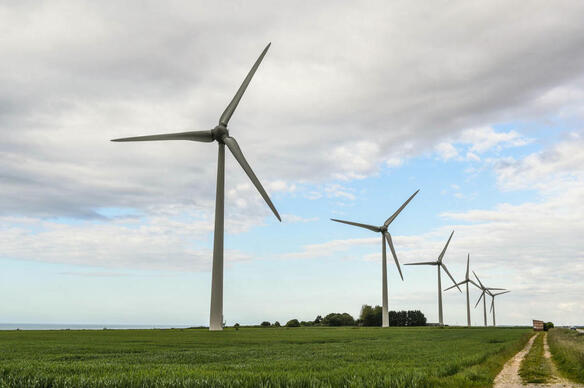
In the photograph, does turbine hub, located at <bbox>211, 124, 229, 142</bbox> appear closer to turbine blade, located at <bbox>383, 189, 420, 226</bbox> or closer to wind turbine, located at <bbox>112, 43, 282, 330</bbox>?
wind turbine, located at <bbox>112, 43, 282, 330</bbox>

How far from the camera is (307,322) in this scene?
623 feet

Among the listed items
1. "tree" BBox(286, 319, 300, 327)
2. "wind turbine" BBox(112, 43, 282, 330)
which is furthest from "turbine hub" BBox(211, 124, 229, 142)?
"tree" BBox(286, 319, 300, 327)

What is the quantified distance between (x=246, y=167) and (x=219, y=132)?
11.1 metres

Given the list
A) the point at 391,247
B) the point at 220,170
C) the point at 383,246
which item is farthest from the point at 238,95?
the point at 383,246

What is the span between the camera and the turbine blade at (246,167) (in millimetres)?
68375

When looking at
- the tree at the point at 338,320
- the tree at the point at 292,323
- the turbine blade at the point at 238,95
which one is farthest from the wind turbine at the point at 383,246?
the tree at the point at 338,320

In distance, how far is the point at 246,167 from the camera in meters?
72.2

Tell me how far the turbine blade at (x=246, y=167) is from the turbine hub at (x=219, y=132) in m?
1.01

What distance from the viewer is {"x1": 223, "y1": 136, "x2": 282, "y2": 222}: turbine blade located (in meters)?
68.4

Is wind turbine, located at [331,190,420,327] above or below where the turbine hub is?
below

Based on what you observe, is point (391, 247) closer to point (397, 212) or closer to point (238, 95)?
point (397, 212)

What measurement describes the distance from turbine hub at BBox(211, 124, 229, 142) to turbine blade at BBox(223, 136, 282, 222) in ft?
3.32

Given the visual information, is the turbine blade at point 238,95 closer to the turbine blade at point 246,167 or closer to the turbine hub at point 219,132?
the turbine hub at point 219,132

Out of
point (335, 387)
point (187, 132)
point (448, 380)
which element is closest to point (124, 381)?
point (335, 387)
